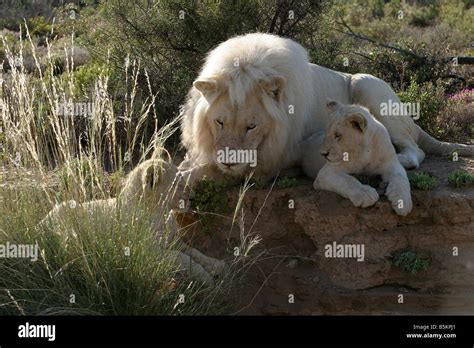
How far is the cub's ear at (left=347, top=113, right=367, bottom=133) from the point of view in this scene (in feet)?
25.8

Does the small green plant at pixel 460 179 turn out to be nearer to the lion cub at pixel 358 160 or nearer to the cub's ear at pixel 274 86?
the lion cub at pixel 358 160

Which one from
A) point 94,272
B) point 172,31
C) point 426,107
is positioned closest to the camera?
point 94,272

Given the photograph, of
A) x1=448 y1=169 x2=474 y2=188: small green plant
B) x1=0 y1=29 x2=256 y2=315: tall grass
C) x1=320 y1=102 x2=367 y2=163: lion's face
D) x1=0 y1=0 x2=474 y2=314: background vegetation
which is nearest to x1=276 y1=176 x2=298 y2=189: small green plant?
x1=0 y1=0 x2=474 y2=314: background vegetation

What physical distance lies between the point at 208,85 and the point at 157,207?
5.21ft

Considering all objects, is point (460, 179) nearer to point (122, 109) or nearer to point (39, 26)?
point (122, 109)

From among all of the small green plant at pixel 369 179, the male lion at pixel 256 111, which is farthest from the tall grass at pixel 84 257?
the small green plant at pixel 369 179

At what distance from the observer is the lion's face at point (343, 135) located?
795 centimetres

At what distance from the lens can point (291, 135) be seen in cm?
852

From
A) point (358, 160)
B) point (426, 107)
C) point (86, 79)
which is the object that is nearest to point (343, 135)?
point (358, 160)

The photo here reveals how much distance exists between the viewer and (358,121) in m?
7.92

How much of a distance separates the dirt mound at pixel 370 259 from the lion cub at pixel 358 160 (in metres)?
0.22

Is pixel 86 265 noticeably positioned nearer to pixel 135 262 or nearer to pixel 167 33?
pixel 135 262

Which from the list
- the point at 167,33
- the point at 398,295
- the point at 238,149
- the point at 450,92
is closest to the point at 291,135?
the point at 238,149

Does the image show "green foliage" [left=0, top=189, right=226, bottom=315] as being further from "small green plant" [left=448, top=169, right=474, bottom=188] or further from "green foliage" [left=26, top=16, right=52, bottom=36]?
"green foliage" [left=26, top=16, right=52, bottom=36]
